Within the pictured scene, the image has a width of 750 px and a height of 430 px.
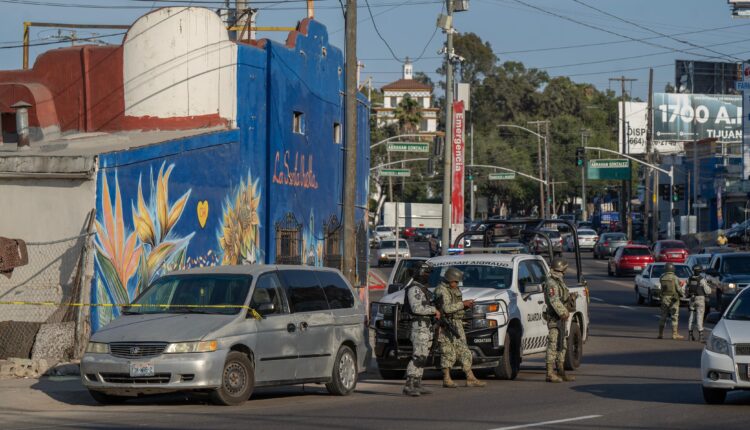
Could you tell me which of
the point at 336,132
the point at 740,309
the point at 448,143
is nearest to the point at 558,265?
the point at 740,309

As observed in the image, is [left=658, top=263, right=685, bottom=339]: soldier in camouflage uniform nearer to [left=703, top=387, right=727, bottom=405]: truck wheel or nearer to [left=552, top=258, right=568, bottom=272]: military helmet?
[left=552, top=258, right=568, bottom=272]: military helmet

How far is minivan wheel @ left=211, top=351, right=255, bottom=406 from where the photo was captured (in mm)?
13922

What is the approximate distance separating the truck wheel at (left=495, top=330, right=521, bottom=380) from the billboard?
93.6 m

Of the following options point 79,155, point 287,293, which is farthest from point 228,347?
point 79,155

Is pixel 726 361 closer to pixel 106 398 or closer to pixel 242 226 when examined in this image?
pixel 106 398

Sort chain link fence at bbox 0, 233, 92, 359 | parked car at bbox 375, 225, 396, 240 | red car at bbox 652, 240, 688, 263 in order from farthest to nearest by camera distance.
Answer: parked car at bbox 375, 225, 396, 240, red car at bbox 652, 240, 688, 263, chain link fence at bbox 0, 233, 92, 359

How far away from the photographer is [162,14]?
25.5 meters

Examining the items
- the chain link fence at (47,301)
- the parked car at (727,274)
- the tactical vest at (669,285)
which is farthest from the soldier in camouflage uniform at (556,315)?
the parked car at (727,274)

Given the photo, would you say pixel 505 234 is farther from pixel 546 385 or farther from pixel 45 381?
pixel 45 381

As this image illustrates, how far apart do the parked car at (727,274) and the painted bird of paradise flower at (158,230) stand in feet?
53.8

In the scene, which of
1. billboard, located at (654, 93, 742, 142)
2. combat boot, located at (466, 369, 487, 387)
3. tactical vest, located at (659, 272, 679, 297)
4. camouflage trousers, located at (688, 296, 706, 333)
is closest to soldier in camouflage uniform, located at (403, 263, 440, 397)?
combat boot, located at (466, 369, 487, 387)

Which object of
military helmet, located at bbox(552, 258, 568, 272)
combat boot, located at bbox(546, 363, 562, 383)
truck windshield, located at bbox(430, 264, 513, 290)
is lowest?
combat boot, located at bbox(546, 363, 562, 383)

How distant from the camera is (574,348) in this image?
19516 millimetres

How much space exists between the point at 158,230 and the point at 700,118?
9414cm
